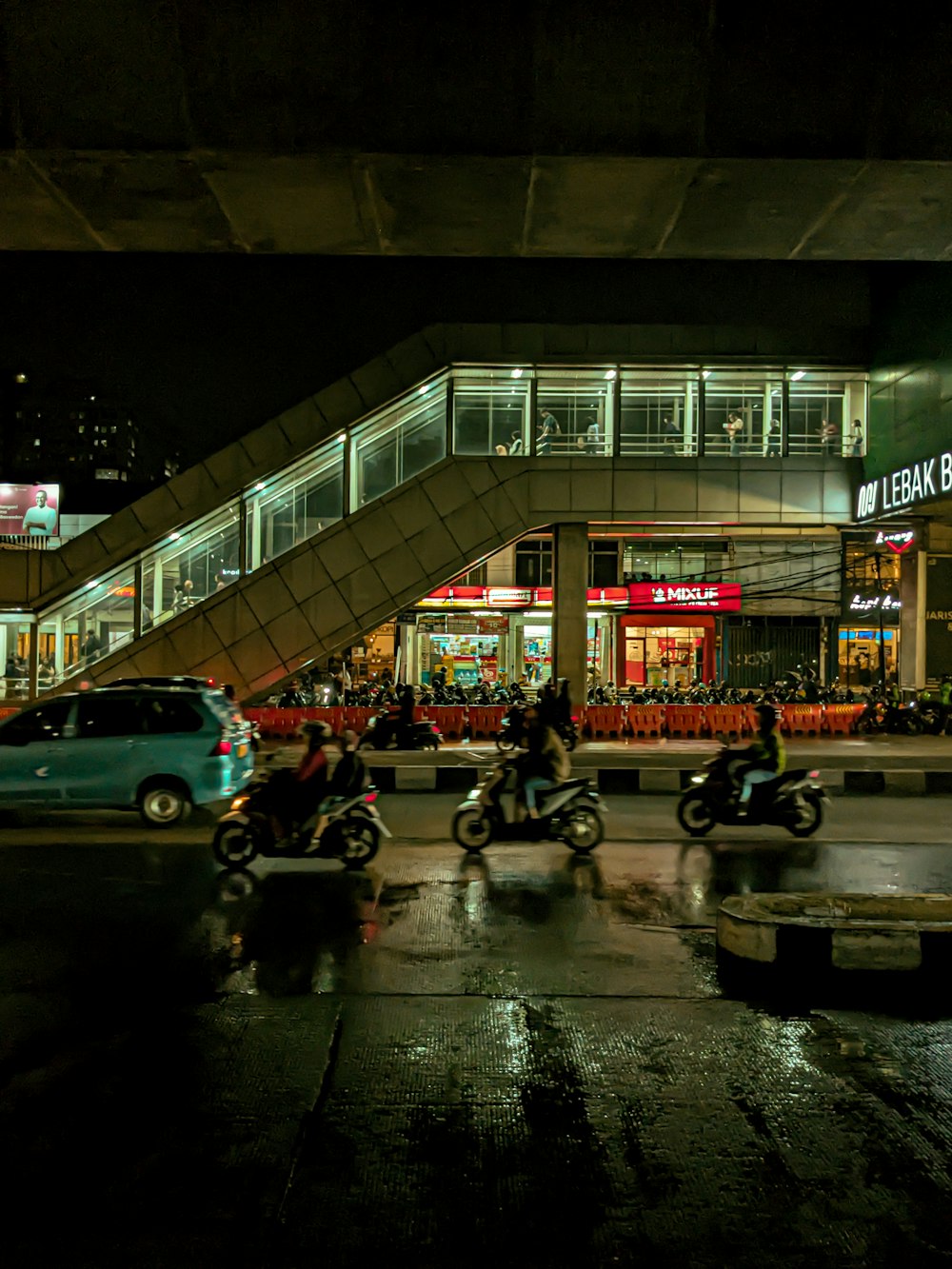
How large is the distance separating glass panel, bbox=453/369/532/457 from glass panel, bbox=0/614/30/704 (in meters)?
13.5

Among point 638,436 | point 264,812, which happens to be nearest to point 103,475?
point 638,436

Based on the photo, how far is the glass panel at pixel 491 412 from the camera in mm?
27266

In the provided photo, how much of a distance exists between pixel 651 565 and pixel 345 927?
29.5 meters

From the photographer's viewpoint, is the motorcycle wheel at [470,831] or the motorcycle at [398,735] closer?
the motorcycle wheel at [470,831]

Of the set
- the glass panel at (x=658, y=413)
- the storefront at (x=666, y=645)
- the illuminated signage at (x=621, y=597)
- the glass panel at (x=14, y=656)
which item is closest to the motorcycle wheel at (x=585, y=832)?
the glass panel at (x=658, y=413)

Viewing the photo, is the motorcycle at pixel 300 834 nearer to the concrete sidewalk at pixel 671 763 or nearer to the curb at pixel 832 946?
the curb at pixel 832 946

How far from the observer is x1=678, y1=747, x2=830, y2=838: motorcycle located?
37.7 ft

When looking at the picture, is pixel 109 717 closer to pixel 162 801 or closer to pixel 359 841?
pixel 162 801

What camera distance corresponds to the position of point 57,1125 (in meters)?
4.54

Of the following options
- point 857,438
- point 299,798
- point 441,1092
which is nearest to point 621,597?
point 857,438

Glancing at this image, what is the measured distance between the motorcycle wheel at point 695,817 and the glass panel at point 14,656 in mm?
20827

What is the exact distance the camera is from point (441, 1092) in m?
4.94

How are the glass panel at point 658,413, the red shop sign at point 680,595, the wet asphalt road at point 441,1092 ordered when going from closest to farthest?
the wet asphalt road at point 441,1092 → the glass panel at point 658,413 → the red shop sign at point 680,595

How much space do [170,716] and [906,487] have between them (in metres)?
18.2
